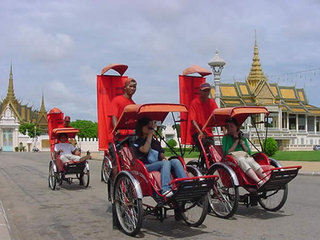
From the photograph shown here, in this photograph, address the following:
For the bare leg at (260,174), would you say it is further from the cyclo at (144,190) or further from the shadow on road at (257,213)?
the cyclo at (144,190)

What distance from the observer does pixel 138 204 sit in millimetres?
5363

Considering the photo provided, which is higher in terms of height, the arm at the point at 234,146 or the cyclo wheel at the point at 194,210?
the arm at the point at 234,146

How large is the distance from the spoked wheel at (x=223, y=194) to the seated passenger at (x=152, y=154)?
3.57 feet

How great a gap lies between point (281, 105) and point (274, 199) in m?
61.4

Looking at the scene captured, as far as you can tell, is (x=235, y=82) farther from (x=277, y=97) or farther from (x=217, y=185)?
(x=217, y=185)

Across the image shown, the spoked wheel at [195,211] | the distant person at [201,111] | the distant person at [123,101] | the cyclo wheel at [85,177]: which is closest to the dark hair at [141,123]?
the distant person at [123,101]

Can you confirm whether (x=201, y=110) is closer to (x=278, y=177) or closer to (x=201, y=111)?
(x=201, y=111)

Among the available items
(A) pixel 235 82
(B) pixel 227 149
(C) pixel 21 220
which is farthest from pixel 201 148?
(A) pixel 235 82

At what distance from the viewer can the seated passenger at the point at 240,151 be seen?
21.5ft

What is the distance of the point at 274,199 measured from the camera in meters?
7.27

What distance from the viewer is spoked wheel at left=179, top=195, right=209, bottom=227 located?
564 cm

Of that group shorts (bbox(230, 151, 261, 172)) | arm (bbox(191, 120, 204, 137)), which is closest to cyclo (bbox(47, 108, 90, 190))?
arm (bbox(191, 120, 204, 137))

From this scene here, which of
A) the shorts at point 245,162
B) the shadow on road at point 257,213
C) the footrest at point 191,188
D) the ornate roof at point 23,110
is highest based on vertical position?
the ornate roof at point 23,110

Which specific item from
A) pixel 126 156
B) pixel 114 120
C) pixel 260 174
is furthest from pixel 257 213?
pixel 114 120
